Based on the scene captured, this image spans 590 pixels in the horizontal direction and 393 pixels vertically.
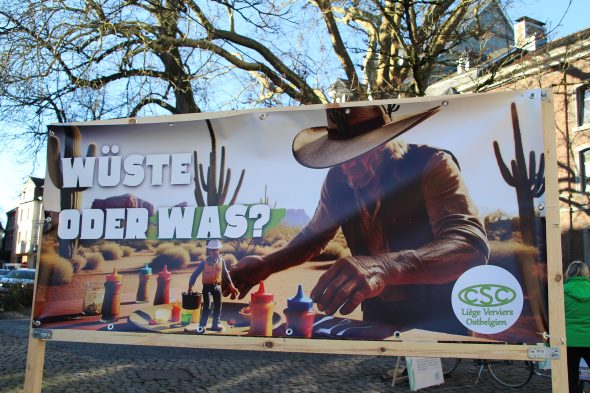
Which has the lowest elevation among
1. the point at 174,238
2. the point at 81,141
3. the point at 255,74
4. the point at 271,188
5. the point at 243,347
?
the point at 243,347

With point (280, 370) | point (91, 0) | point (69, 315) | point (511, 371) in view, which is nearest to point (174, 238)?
point (69, 315)

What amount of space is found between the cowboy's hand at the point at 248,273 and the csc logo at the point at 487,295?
1.29 m

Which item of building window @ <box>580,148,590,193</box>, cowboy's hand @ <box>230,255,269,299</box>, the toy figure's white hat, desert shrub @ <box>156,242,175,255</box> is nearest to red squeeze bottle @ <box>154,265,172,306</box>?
desert shrub @ <box>156,242,175,255</box>

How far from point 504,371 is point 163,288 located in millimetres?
5806

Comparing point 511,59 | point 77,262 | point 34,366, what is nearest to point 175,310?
point 77,262

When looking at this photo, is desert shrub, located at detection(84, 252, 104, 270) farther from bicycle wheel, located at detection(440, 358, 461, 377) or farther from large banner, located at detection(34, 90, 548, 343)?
bicycle wheel, located at detection(440, 358, 461, 377)

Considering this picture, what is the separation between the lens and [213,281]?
3697 millimetres

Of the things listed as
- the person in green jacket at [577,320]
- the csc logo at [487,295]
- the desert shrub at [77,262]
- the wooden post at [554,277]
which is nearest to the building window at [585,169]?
the person in green jacket at [577,320]

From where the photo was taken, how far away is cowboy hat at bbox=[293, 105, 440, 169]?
351 cm

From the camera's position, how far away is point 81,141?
4.09 metres

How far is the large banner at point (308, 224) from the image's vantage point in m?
3.30

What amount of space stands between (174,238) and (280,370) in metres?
4.34

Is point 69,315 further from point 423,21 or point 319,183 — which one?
point 423,21

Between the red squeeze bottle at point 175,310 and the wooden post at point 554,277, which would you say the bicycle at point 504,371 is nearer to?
the wooden post at point 554,277
